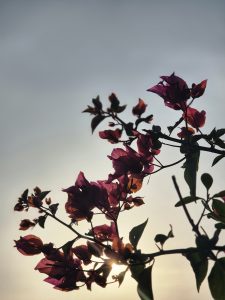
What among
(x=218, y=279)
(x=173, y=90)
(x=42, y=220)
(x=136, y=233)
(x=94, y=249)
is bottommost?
(x=218, y=279)

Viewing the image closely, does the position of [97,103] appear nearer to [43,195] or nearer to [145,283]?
[43,195]

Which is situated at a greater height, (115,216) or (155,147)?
(155,147)

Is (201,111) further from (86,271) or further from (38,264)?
(38,264)

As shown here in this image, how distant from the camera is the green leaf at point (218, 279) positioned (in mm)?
1963

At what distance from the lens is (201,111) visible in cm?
241

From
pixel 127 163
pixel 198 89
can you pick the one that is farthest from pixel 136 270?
pixel 198 89

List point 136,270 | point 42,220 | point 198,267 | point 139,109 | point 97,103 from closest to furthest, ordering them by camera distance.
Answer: point 97,103, point 198,267, point 139,109, point 136,270, point 42,220

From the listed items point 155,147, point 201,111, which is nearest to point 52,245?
point 155,147

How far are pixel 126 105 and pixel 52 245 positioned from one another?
1015mm

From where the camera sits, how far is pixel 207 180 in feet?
7.39

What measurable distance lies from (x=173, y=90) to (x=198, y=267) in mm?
1003

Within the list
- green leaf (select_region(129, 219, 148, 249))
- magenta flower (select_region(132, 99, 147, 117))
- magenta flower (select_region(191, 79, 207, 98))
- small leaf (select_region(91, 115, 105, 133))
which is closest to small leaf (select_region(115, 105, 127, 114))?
small leaf (select_region(91, 115, 105, 133))

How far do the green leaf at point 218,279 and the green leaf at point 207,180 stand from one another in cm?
45

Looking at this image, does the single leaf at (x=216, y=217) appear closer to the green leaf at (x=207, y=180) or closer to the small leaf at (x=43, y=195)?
the green leaf at (x=207, y=180)
